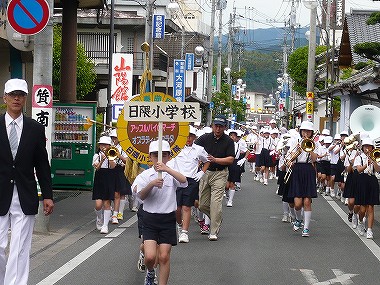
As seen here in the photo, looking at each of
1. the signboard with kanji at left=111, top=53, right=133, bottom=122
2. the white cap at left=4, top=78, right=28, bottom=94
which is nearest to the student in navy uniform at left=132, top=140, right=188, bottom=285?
the white cap at left=4, top=78, right=28, bottom=94

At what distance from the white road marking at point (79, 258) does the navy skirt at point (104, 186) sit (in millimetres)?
653

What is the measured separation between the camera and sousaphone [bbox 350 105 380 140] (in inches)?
788

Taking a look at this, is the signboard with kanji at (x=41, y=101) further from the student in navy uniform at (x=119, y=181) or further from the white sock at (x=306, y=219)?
the white sock at (x=306, y=219)

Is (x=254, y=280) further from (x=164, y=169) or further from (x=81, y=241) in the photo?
(x=81, y=241)

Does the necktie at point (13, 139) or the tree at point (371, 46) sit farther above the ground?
the tree at point (371, 46)

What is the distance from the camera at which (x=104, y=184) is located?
15.1 meters

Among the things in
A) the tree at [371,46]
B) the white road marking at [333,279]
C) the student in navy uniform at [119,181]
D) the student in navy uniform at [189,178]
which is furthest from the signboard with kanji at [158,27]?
the white road marking at [333,279]

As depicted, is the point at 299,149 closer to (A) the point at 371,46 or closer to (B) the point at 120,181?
(B) the point at 120,181

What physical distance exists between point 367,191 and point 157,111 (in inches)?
267

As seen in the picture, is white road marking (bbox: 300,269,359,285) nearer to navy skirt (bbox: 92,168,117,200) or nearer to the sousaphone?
navy skirt (bbox: 92,168,117,200)

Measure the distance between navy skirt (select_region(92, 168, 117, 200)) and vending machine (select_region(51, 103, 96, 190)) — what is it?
24.2 ft

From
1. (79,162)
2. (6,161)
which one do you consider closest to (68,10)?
(79,162)

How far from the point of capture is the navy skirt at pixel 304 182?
15.2 metres

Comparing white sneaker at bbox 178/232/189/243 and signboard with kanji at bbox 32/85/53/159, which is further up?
signboard with kanji at bbox 32/85/53/159
